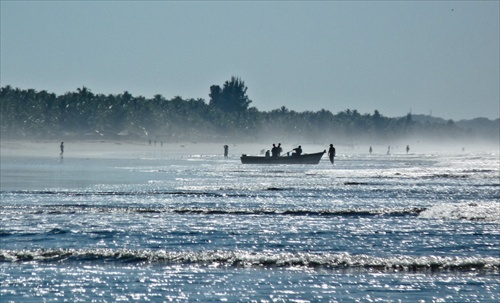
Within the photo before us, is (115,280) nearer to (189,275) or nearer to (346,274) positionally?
(189,275)

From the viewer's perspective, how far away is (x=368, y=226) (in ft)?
90.8

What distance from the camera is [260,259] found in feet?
67.1

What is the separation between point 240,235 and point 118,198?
14697 millimetres

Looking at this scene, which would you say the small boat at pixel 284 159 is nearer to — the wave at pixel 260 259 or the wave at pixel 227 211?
the wave at pixel 227 211

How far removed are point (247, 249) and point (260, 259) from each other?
69.8 inches

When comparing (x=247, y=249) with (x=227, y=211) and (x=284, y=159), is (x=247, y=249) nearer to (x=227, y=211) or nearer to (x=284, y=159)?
(x=227, y=211)

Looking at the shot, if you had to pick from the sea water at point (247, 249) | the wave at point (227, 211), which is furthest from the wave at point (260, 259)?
the wave at point (227, 211)

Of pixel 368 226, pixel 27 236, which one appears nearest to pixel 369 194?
pixel 368 226

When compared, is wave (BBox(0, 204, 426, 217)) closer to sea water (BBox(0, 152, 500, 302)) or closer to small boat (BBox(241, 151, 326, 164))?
sea water (BBox(0, 152, 500, 302))

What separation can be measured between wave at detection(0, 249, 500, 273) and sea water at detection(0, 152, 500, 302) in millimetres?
29

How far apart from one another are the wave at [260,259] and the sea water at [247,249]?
0.09 feet

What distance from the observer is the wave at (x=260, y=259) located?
64.9ft

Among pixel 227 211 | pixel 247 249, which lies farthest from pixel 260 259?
pixel 227 211

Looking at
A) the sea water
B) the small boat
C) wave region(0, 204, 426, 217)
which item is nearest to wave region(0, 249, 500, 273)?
the sea water
